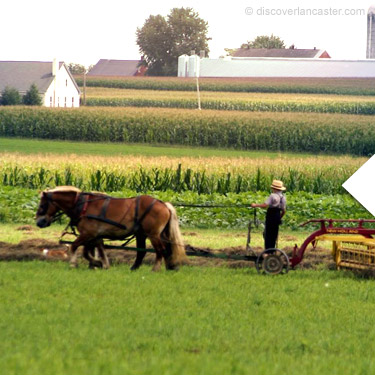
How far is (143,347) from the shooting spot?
9500 mm

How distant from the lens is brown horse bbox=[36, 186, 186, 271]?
48.1ft

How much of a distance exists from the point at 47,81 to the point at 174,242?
80.0 metres

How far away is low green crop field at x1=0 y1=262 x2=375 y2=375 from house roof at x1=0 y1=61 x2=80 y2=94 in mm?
78749

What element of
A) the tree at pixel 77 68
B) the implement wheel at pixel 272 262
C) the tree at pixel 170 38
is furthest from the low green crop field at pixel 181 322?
the tree at pixel 77 68

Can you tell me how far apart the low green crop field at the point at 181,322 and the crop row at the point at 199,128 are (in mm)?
42128

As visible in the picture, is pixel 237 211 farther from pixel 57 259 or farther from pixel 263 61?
pixel 263 61

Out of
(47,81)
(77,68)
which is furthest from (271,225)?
(77,68)

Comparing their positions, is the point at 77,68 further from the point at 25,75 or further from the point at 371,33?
the point at 25,75

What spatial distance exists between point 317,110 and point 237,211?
2161 inches

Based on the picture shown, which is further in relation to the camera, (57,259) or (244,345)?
(57,259)

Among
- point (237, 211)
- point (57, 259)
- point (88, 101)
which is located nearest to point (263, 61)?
point (88, 101)

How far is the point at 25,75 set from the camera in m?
96.2

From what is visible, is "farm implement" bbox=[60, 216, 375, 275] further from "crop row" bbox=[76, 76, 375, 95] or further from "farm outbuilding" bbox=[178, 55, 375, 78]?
"farm outbuilding" bbox=[178, 55, 375, 78]

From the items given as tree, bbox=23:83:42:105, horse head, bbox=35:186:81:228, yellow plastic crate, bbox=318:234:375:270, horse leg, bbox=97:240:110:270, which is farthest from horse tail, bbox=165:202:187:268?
tree, bbox=23:83:42:105
